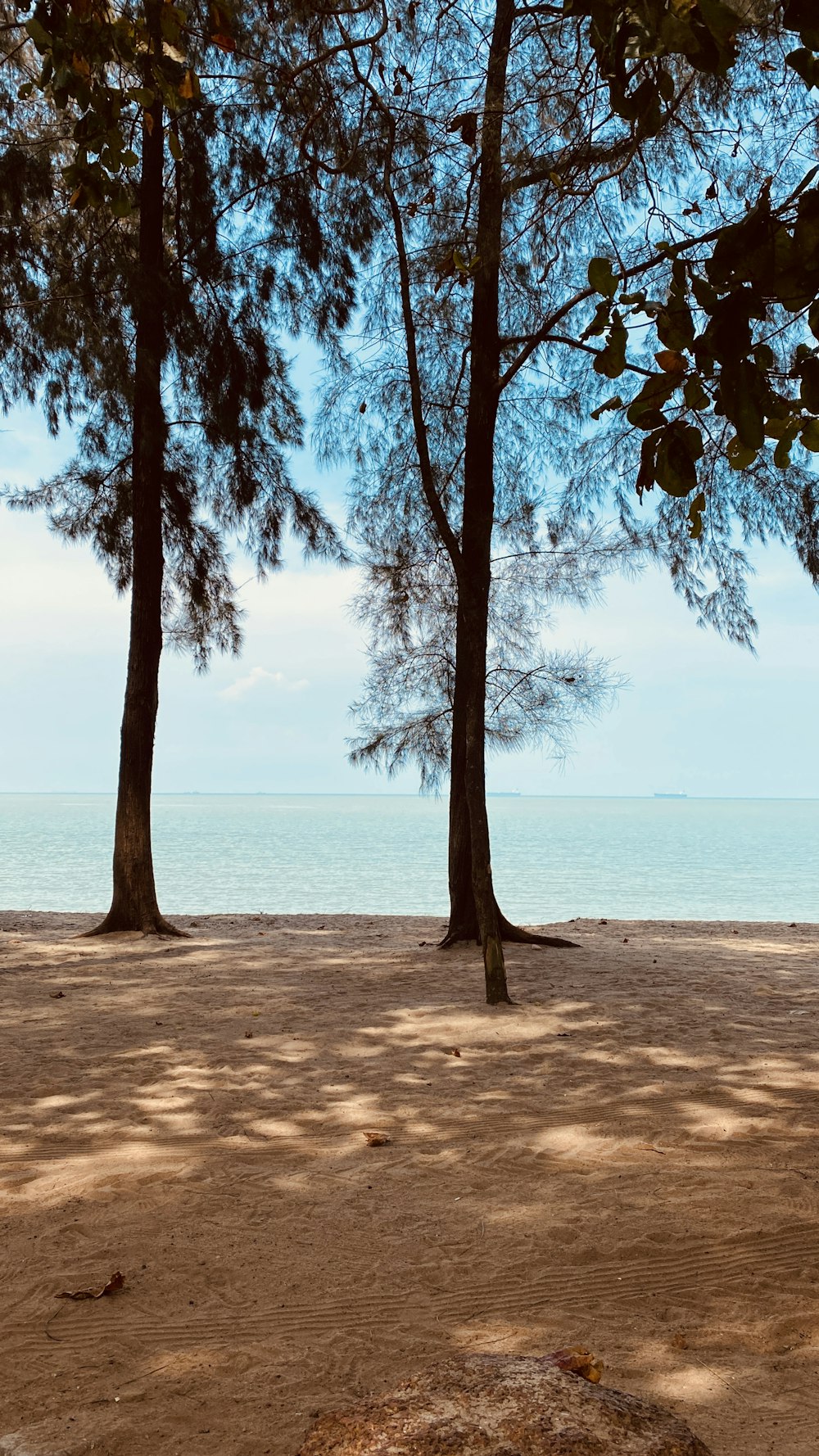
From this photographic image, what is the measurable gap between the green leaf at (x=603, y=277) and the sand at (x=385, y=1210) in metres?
1.98

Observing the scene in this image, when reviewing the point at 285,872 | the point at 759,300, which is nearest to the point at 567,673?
the point at 759,300

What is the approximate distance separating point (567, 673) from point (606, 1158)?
19.6 ft

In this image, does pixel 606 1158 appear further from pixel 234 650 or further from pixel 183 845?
pixel 183 845

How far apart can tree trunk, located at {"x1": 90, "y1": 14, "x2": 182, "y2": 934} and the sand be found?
3.11m

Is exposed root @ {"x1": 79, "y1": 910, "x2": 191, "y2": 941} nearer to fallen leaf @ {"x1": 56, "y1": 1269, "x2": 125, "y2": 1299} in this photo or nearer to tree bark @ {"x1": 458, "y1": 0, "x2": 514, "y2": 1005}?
tree bark @ {"x1": 458, "y1": 0, "x2": 514, "y2": 1005}

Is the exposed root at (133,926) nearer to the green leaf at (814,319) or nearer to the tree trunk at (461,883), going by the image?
the tree trunk at (461,883)

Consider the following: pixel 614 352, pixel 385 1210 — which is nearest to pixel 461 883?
pixel 385 1210

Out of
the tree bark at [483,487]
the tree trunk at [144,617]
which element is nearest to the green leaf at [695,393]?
the tree bark at [483,487]

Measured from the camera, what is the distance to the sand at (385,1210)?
2.11 m

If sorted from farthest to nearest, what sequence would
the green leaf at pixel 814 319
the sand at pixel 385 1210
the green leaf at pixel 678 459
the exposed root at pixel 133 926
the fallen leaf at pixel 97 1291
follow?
1. the exposed root at pixel 133 926
2. the fallen leaf at pixel 97 1291
3. the sand at pixel 385 1210
4. the green leaf at pixel 678 459
5. the green leaf at pixel 814 319

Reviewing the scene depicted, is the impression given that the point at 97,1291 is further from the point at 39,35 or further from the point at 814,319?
the point at 39,35

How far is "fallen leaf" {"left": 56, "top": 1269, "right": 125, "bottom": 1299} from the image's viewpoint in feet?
8.07

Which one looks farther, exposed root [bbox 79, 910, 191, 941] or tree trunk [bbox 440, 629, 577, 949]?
exposed root [bbox 79, 910, 191, 941]

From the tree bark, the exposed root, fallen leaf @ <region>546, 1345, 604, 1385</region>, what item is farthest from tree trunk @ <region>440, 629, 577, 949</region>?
fallen leaf @ <region>546, 1345, 604, 1385</region>
